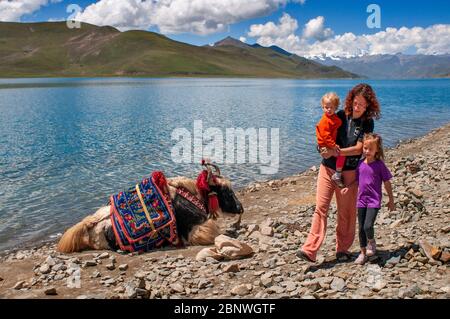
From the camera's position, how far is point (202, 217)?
8383 mm

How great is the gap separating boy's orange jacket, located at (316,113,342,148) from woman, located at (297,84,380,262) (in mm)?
107

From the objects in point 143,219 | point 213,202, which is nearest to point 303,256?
point 213,202

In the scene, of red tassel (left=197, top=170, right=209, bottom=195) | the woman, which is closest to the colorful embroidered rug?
red tassel (left=197, top=170, right=209, bottom=195)

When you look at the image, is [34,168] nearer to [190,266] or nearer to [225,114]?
[190,266]

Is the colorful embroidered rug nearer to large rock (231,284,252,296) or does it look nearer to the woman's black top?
large rock (231,284,252,296)

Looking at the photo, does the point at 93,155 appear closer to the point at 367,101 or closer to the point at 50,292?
the point at 50,292

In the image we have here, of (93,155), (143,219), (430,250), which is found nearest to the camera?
(430,250)

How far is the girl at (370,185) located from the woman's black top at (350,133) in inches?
3.9

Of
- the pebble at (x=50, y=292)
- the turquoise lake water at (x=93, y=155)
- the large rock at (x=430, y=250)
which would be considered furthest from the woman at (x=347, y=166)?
the turquoise lake water at (x=93, y=155)

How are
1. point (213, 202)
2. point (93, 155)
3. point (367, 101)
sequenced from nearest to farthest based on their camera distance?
Answer: point (367, 101)
point (213, 202)
point (93, 155)

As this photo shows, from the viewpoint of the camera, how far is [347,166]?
6.20 m

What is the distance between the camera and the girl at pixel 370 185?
601cm

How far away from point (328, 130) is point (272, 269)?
228 centimetres

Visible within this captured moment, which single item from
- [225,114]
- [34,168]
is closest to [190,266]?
[34,168]
